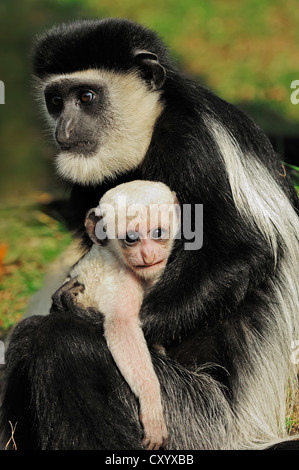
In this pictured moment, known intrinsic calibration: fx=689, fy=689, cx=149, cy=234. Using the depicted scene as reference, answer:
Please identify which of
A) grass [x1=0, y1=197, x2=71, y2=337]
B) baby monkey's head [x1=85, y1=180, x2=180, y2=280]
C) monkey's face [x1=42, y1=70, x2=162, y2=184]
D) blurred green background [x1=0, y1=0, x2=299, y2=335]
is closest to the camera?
baby monkey's head [x1=85, y1=180, x2=180, y2=280]

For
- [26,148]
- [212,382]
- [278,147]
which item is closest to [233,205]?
[212,382]

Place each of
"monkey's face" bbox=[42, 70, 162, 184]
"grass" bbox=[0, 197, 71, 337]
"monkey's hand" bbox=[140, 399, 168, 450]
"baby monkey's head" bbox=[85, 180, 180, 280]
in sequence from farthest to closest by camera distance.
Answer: "grass" bbox=[0, 197, 71, 337], "monkey's face" bbox=[42, 70, 162, 184], "baby monkey's head" bbox=[85, 180, 180, 280], "monkey's hand" bbox=[140, 399, 168, 450]

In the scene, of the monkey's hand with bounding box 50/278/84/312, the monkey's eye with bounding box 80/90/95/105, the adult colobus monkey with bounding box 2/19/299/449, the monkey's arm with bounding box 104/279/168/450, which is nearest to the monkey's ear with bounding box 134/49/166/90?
the adult colobus monkey with bounding box 2/19/299/449

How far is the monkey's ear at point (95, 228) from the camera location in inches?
106

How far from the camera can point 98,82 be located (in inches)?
118

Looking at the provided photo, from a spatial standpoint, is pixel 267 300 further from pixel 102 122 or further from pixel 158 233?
pixel 102 122

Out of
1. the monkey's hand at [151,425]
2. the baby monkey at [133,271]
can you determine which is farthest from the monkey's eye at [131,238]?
the monkey's hand at [151,425]

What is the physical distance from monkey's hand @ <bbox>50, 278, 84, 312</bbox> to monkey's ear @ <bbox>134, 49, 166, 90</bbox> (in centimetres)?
91

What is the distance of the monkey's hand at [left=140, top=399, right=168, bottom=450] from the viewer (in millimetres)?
2430

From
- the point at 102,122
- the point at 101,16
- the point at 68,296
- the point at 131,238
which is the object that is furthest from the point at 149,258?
the point at 101,16

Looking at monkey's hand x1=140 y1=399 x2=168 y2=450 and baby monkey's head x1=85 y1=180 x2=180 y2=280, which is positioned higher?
baby monkey's head x1=85 y1=180 x2=180 y2=280

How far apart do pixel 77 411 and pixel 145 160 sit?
1058 millimetres

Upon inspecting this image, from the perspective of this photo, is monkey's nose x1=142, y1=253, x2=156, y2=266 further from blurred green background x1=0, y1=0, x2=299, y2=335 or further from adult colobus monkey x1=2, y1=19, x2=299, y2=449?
blurred green background x1=0, y1=0, x2=299, y2=335
